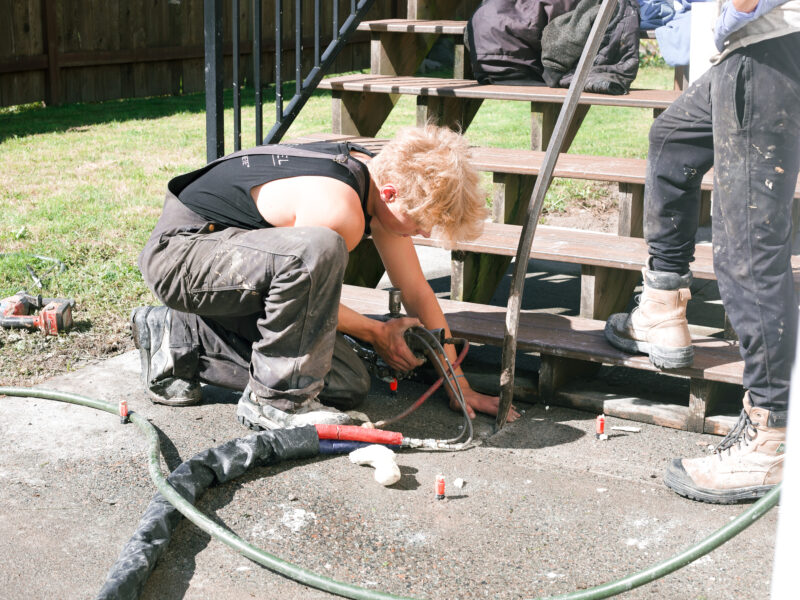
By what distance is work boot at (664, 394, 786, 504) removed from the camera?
9.26 ft

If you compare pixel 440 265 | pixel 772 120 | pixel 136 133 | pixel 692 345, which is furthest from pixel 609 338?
pixel 136 133

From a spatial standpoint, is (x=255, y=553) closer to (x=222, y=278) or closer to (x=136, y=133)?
(x=222, y=278)

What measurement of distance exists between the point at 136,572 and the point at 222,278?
1.11 meters

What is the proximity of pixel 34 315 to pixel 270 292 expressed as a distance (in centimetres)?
162

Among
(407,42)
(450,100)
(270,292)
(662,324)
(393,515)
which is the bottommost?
(393,515)

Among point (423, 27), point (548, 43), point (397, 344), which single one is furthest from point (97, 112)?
point (397, 344)

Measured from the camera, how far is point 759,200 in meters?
2.72

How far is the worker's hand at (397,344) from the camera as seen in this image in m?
3.30

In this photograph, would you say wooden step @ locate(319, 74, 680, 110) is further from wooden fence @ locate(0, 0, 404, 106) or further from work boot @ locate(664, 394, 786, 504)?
wooden fence @ locate(0, 0, 404, 106)

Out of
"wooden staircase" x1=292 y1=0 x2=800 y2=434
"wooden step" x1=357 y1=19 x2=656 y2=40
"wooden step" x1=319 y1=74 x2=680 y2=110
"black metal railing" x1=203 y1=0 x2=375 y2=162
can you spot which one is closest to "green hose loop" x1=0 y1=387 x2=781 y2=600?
"wooden staircase" x1=292 y1=0 x2=800 y2=434

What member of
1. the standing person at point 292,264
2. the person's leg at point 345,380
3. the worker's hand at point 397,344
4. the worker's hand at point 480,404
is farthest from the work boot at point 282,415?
the worker's hand at point 480,404

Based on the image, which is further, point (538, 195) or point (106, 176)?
point (106, 176)

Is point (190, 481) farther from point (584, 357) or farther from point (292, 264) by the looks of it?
point (584, 357)

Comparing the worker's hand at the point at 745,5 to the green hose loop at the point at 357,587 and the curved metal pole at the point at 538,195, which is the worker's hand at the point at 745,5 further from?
the green hose loop at the point at 357,587
